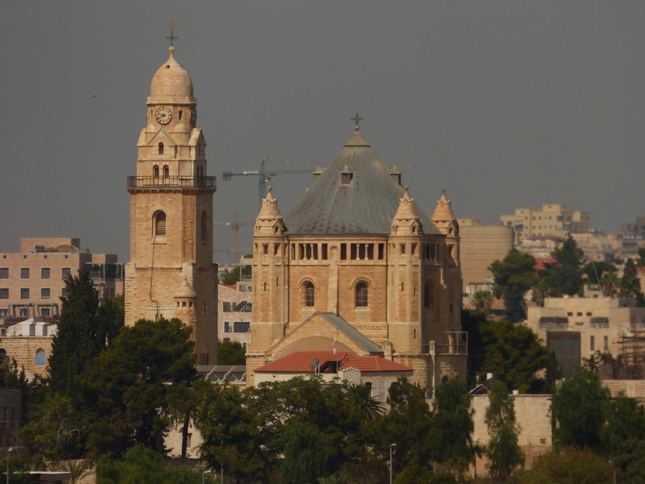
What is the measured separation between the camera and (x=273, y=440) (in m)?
109

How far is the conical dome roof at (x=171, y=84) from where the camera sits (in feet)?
449

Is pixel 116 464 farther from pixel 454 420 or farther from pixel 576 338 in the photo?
pixel 576 338

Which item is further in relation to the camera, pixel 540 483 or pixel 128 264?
pixel 128 264

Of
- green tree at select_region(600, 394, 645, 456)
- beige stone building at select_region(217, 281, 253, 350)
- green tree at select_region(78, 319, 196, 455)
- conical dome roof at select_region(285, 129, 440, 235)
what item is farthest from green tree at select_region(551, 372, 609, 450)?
beige stone building at select_region(217, 281, 253, 350)

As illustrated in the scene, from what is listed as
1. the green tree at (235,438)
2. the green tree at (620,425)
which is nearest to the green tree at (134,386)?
the green tree at (235,438)

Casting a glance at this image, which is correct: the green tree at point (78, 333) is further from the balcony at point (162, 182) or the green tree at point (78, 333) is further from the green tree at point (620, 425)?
the green tree at point (620, 425)

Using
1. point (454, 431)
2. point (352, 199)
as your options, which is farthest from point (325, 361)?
point (352, 199)

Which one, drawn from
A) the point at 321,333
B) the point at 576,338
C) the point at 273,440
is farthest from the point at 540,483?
the point at 576,338

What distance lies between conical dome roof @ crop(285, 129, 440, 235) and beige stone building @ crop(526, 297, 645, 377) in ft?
108

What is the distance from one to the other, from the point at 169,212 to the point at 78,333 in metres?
12.5

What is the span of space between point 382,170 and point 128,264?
15.5 metres

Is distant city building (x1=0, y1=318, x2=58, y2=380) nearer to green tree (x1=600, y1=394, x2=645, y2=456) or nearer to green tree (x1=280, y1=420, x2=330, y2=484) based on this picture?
green tree (x1=280, y1=420, x2=330, y2=484)

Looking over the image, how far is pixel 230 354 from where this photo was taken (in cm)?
14575

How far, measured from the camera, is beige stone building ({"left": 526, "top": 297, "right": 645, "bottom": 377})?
575ft
